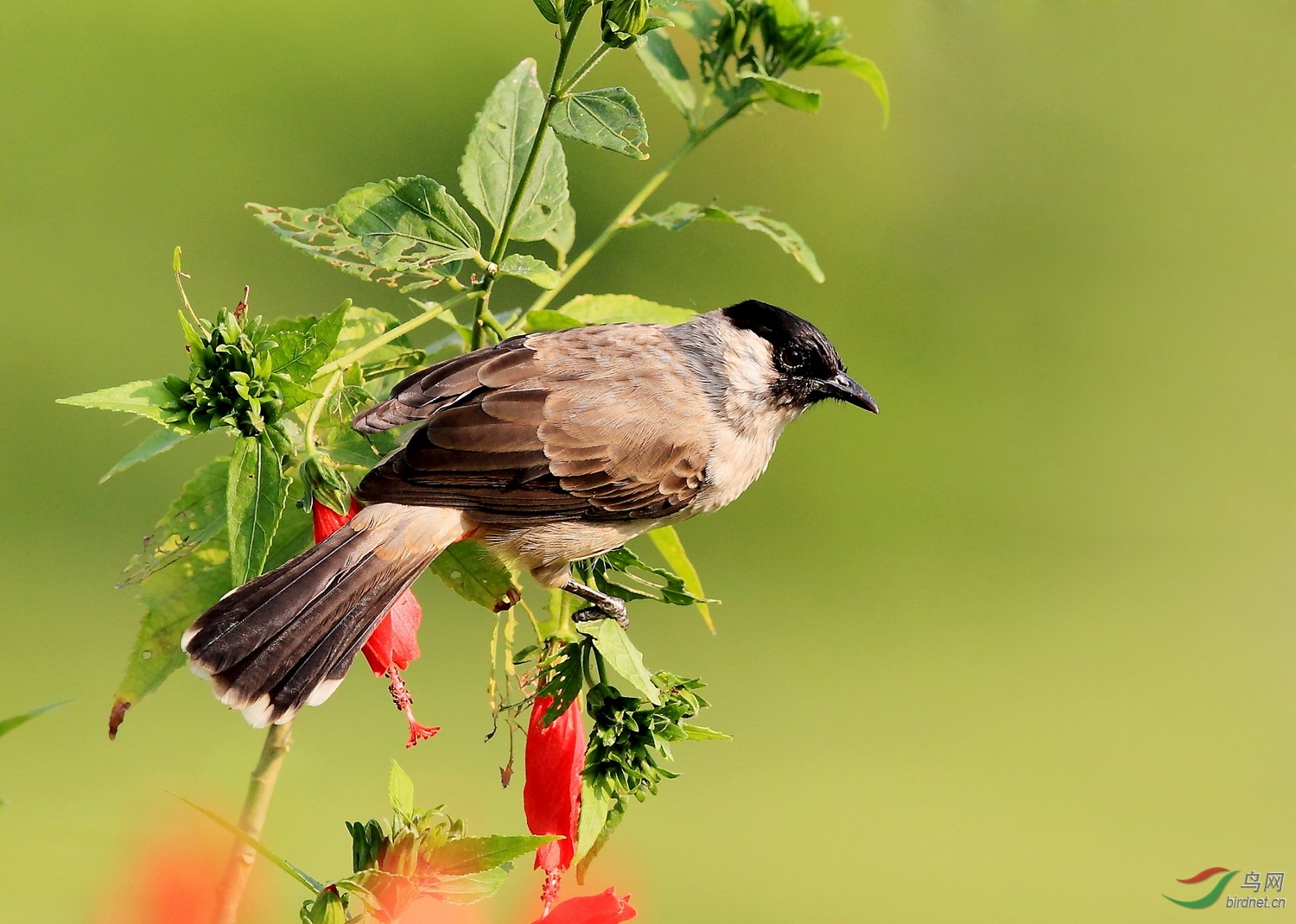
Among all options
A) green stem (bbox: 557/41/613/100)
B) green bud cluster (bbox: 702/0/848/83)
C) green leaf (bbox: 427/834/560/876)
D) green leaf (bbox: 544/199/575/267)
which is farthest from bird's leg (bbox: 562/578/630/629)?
green bud cluster (bbox: 702/0/848/83)

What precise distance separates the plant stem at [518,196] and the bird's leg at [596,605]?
0.28 meters

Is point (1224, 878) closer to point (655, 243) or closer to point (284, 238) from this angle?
point (655, 243)

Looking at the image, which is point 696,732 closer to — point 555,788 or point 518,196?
point 555,788

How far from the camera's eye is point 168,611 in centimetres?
103

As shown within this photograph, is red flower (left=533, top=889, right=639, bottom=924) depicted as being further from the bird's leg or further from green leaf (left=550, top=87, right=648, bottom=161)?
green leaf (left=550, top=87, right=648, bottom=161)

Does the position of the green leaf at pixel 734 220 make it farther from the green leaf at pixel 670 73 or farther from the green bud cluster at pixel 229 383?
the green bud cluster at pixel 229 383

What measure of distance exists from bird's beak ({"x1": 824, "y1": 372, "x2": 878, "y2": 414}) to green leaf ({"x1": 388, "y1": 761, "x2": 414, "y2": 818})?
29.9 inches

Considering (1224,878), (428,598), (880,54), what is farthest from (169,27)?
(1224,878)

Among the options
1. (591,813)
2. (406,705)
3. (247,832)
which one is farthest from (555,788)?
(247,832)

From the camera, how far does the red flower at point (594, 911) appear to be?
90cm

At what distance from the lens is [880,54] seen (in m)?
4.11

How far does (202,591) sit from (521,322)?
15.5 inches

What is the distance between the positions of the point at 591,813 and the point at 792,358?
690 millimetres

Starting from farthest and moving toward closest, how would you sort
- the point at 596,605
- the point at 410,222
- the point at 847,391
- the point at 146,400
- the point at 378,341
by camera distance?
the point at 847,391 < the point at 596,605 < the point at 410,222 < the point at 378,341 < the point at 146,400
